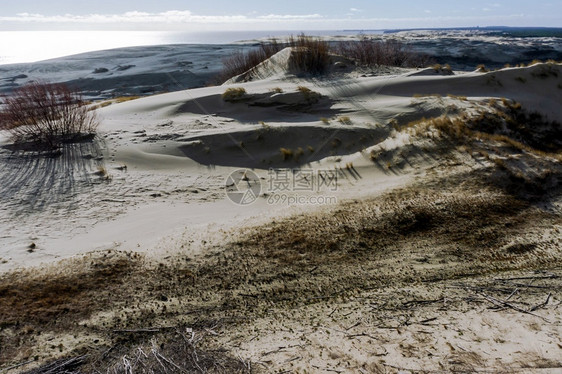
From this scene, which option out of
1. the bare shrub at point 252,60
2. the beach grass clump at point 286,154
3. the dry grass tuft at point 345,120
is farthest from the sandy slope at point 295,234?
the bare shrub at point 252,60

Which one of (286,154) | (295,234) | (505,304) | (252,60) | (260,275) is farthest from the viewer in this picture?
(252,60)

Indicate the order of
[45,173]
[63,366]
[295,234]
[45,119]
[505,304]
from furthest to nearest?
[45,119] < [45,173] < [295,234] < [505,304] < [63,366]

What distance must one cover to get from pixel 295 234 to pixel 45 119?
7.48 metres

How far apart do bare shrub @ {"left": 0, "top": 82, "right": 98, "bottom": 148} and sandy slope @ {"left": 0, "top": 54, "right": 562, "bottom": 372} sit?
55 cm

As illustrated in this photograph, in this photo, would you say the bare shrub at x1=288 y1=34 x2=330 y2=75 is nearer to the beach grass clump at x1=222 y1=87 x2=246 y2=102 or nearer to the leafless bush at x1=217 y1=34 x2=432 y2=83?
the leafless bush at x1=217 y1=34 x2=432 y2=83

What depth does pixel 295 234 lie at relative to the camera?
592 cm

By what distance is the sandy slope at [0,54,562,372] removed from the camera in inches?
151

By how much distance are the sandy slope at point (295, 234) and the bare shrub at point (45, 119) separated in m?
0.55

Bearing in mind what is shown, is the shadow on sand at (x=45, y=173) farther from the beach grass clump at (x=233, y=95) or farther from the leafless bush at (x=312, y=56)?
the leafless bush at (x=312, y=56)

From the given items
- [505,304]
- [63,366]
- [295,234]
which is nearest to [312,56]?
[295,234]

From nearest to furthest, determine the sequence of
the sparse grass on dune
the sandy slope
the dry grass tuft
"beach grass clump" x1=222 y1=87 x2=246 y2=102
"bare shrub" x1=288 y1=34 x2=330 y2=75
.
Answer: the sandy slope, the sparse grass on dune, the dry grass tuft, "beach grass clump" x1=222 y1=87 x2=246 y2=102, "bare shrub" x1=288 y1=34 x2=330 y2=75

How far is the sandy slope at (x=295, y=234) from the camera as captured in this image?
3836 millimetres

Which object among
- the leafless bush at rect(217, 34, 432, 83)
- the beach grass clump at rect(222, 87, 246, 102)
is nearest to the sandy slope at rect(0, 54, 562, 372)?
the beach grass clump at rect(222, 87, 246, 102)

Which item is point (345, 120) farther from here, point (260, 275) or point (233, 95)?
point (260, 275)
